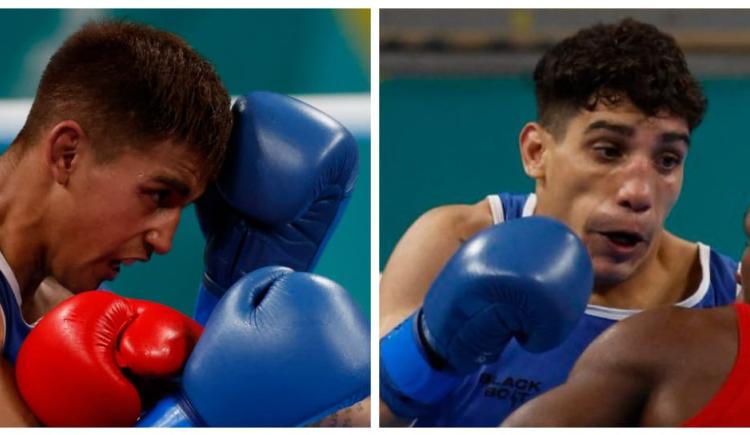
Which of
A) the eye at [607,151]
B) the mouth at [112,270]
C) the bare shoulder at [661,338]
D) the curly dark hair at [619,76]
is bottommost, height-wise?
the bare shoulder at [661,338]

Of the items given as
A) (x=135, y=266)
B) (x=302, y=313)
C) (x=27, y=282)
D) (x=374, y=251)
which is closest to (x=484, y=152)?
(x=374, y=251)

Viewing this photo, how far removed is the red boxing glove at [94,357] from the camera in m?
1.64

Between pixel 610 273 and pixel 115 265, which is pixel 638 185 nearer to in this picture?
A: pixel 610 273

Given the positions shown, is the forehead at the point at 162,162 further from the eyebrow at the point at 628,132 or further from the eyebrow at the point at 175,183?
the eyebrow at the point at 628,132

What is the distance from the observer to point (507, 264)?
162 cm

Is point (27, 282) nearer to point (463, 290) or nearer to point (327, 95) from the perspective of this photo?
point (327, 95)

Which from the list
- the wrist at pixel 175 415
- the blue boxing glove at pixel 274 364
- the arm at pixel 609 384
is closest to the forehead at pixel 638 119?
the arm at pixel 609 384

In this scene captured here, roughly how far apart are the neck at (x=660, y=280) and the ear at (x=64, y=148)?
3.06ft

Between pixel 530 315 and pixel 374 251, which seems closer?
pixel 530 315

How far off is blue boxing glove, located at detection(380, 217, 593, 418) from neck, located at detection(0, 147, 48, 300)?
66cm

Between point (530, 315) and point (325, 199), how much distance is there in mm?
469

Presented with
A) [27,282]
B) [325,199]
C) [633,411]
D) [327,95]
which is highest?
[327,95]

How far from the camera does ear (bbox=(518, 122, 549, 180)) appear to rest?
1850 mm

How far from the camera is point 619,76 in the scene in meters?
1.81
